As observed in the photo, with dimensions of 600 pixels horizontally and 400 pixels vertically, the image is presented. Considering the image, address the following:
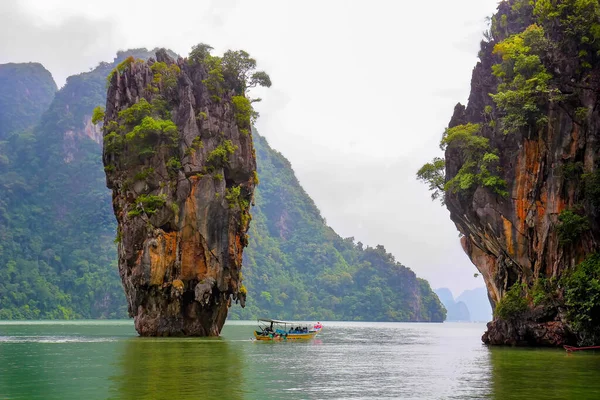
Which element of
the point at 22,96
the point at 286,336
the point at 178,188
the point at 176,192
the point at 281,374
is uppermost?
the point at 22,96

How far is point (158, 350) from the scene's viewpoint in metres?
34.0

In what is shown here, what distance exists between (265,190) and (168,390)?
578ft

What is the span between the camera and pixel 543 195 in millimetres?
39281

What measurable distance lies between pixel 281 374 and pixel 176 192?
81.2 ft

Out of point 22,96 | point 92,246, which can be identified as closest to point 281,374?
point 92,246

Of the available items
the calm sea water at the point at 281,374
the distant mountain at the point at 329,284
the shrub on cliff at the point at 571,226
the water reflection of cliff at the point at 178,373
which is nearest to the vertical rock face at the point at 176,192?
the calm sea water at the point at 281,374

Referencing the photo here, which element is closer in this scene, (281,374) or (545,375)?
(545,375)

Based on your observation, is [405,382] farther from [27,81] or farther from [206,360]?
[27,81]

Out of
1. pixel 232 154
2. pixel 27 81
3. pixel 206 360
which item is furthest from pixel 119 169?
pixel 27 81

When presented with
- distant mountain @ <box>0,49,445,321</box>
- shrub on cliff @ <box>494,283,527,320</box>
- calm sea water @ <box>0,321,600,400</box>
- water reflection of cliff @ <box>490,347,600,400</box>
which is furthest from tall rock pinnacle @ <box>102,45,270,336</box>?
distant mountain @ <box>0,49,445,321</box>

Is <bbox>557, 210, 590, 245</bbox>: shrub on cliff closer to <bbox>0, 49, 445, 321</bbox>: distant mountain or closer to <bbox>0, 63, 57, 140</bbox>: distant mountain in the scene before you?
<bbox>0, 49, 445, 321</bbox>: distant mountain

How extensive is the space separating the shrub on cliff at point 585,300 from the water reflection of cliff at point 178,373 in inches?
664

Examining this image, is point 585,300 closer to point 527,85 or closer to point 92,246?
point 527,85

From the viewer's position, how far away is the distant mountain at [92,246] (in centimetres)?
12288
